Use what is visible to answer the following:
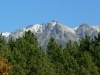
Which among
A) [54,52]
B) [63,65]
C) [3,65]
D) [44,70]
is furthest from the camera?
[54,52]

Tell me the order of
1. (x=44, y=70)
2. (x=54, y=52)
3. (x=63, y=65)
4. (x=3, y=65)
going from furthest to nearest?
(x=54, y=52), (x=63, y=65), (x=44, y=70), (x=3, y=65)

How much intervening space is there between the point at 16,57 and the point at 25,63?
2414mm

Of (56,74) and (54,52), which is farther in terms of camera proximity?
(54,52)

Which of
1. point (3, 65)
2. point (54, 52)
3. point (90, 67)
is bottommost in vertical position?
point (3, 65)

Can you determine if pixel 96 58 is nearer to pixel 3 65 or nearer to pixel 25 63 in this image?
pixel 25 63

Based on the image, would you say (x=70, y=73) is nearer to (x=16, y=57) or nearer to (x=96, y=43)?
(x=16, y=57)

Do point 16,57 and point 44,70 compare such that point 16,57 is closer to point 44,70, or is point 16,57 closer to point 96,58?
point 44,70

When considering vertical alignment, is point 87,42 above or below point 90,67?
above

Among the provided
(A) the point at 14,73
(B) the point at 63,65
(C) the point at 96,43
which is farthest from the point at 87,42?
(A) the point at 14,73

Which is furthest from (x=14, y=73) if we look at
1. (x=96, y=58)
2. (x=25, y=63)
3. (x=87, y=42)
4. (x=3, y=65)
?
(x=3, y=65)

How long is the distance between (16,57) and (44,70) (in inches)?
284

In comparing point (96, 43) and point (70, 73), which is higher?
point (96, 43)

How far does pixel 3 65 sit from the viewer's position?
78.2 feet

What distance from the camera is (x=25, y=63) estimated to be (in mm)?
78500
